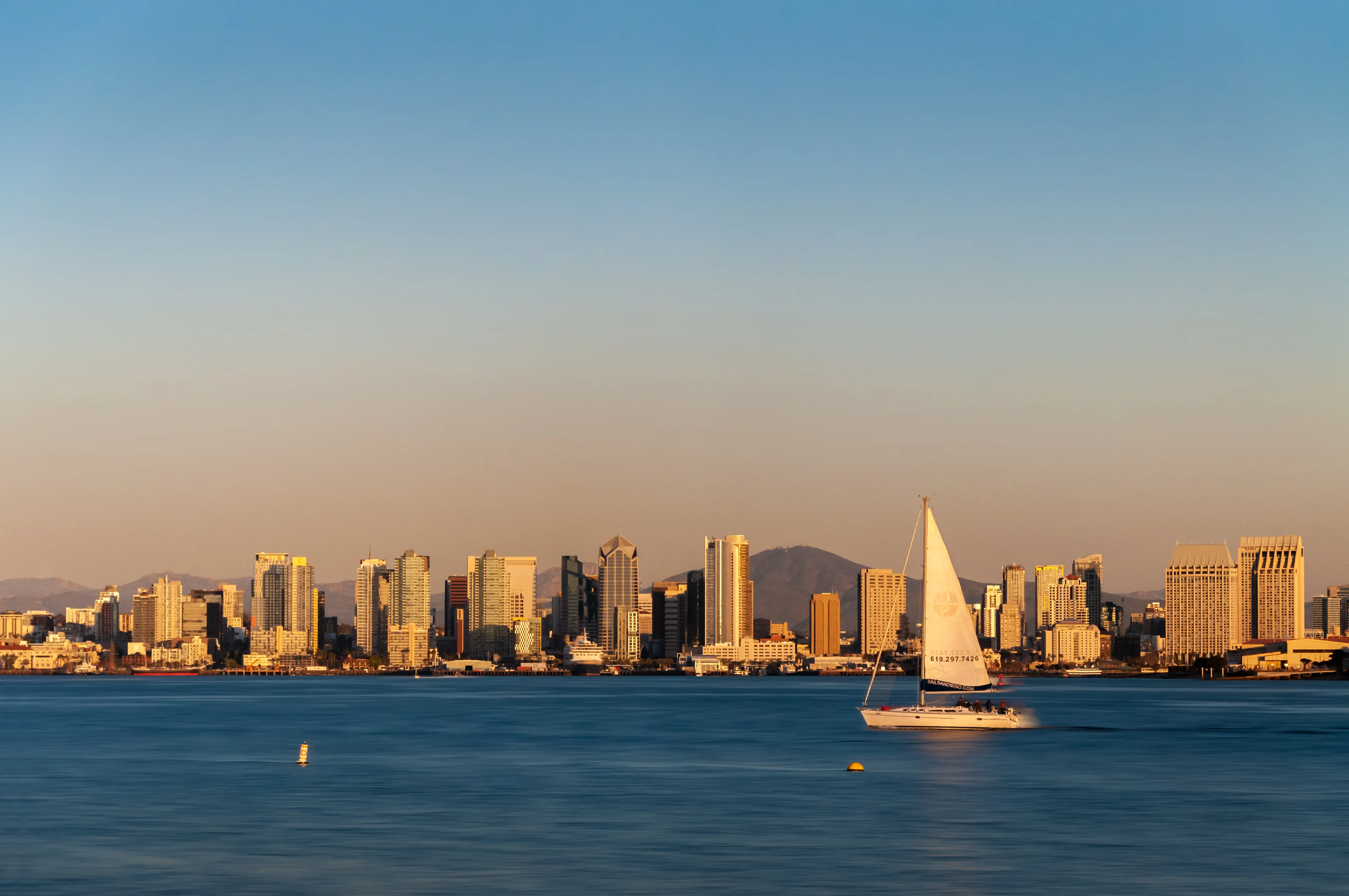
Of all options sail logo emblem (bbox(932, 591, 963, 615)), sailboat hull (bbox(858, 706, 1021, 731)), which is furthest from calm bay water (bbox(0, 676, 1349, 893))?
sail logo emblem (bbox(932, 591, 963, 615))

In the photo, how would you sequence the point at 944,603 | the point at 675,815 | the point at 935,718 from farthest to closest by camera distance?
the point at 944,603 → the point at 935,718 → the point at 675,815

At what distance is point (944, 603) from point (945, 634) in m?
2.19

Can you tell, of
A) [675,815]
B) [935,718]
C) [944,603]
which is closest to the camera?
[675,815]

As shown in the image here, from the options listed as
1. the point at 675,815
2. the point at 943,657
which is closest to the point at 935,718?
the point at 943,657

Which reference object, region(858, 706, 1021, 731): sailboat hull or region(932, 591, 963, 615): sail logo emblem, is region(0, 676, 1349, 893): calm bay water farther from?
region(932, 591, 963, 615): sail logo emblem

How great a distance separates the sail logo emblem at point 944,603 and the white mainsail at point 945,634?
23 mm

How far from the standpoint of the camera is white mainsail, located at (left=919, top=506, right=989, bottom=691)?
121188 millimetres

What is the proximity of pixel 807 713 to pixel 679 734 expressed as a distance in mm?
50995

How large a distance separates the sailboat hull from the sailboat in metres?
0.05

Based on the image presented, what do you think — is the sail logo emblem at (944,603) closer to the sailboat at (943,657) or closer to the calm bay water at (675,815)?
the sailboat at (943,657)

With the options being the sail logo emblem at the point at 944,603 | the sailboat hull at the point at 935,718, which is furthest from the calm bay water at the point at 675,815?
the sail logo emblem at the point at 944,603

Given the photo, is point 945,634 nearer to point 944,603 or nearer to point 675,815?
point 944,603

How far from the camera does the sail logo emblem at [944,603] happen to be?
12162 cm

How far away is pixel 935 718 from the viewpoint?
120 meters
